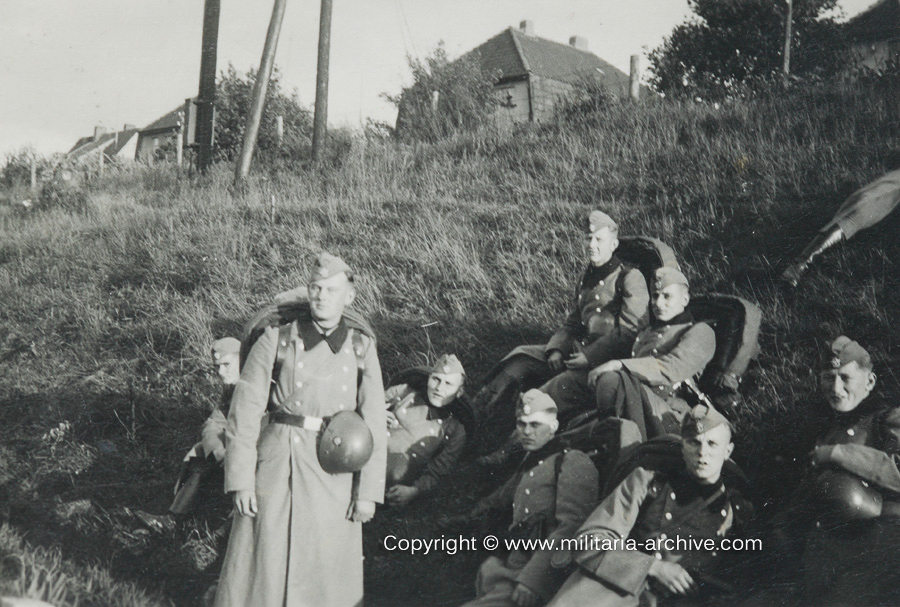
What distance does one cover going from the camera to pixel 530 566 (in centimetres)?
425

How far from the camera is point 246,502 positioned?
416 cm

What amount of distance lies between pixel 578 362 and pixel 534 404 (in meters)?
1.14

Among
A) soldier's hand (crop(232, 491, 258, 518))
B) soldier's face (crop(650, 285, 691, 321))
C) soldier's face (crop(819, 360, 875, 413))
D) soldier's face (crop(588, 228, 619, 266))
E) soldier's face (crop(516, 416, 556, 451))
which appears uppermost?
soldier's face (crop(588, 228, 619, 266))

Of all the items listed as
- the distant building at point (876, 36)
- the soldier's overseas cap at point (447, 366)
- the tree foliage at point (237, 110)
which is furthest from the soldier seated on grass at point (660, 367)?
the tree foliage at point (237, 110)

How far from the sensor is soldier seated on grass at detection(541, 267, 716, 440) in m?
4.97

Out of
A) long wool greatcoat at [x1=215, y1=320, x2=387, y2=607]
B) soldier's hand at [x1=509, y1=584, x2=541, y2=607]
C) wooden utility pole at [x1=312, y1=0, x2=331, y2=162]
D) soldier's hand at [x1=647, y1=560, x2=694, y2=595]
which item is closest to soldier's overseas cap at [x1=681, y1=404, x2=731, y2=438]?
soldier's hand at [x1=647, y1=560, x2=694, y2=595]

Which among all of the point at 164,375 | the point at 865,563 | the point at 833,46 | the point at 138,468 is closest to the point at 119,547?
the point at 138,468

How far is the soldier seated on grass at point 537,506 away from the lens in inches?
165

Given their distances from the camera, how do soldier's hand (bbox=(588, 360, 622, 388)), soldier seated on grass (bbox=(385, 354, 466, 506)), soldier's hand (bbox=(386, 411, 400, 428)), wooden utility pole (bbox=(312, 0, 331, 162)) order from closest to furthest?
soldier's hand (bbox=(588, 360, 622, 388)), soldier seated on grass (bbox=(385, 354, 466, 506)), soldier's hand (bbox=(386, 411, 400, 428)), wooden utility pole (bbox=(312, 0, 331, 162))

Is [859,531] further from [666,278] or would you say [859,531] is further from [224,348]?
[224,348]

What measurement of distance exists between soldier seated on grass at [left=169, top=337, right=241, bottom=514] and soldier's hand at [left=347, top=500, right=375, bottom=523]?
174 centimetres

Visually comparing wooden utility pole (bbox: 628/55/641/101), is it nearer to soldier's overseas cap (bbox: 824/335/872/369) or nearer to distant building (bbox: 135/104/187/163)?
soldier's overseas cap (bbox: 824/335/872/369)

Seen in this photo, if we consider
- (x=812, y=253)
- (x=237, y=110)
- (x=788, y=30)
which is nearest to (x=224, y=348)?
(x=812, y=253)

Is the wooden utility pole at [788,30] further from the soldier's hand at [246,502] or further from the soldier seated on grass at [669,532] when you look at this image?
the soldier's hand at [246,502]
